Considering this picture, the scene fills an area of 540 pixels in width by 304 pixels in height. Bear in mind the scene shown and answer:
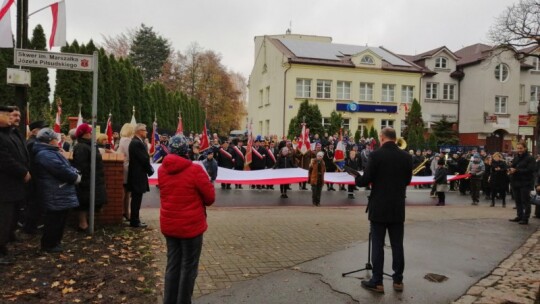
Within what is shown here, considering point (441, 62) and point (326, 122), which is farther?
point (441, 62)

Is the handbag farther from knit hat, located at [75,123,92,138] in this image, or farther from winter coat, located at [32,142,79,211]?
winter coat, located at [32,142,79,211]

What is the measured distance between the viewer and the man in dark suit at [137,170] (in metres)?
8.88

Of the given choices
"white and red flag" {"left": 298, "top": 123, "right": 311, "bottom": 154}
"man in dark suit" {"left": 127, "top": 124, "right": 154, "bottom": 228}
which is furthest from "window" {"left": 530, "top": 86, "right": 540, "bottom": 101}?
"man in dark suit" {"left": 127, "top": 124, "right": 154, "bottom": 228}

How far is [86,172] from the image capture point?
8.05 metres

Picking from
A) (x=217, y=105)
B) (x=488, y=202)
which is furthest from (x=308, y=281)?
(x=217, y=105)

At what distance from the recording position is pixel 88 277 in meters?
5.94

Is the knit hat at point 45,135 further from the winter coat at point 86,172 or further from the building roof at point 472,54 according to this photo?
the building roof at point 472,54

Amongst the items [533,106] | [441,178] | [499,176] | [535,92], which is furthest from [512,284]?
[535,92]

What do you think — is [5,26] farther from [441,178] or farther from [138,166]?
[441,178]

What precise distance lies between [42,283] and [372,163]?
4.28 metres

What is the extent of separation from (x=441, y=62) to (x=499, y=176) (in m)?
37.5

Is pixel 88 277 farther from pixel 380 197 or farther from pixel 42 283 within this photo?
pixel 380 197

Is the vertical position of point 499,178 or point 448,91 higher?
point 448,91

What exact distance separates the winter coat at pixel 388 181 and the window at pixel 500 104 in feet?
164
